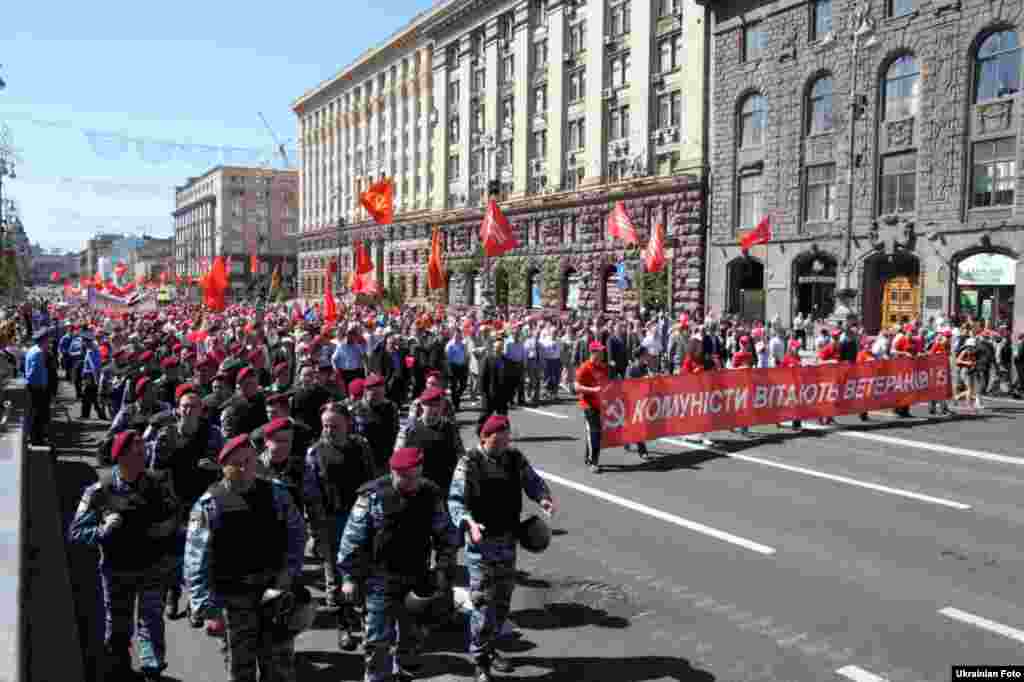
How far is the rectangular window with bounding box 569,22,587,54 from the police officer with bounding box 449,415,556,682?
150ft

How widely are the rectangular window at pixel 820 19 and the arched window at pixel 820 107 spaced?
5.95 ft

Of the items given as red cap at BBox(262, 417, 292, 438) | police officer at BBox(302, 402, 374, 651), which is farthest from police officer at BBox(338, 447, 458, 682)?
police officer at BBox(302, 402, 374, 651)

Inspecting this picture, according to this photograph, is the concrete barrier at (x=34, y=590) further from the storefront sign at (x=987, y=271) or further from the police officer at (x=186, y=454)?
the storefront sign at (x=987, y=271)

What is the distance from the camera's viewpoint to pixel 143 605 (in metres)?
5.60

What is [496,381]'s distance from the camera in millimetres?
15586

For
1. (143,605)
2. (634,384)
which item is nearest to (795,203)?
(634,384)

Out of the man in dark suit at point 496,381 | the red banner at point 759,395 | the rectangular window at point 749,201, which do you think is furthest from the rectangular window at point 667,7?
the man in dark suit at point 496,381

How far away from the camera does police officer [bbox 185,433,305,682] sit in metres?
4.86

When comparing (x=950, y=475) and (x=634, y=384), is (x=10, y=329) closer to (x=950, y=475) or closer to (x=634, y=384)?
(x=634, y=384)

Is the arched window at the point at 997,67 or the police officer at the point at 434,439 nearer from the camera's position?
the police officer at the point at 434,439

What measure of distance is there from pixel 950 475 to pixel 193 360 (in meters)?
11.8

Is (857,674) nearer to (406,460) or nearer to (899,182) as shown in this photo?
(406,460)

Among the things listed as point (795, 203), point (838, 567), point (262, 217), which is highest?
point (262, 217)

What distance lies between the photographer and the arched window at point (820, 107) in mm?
34188
